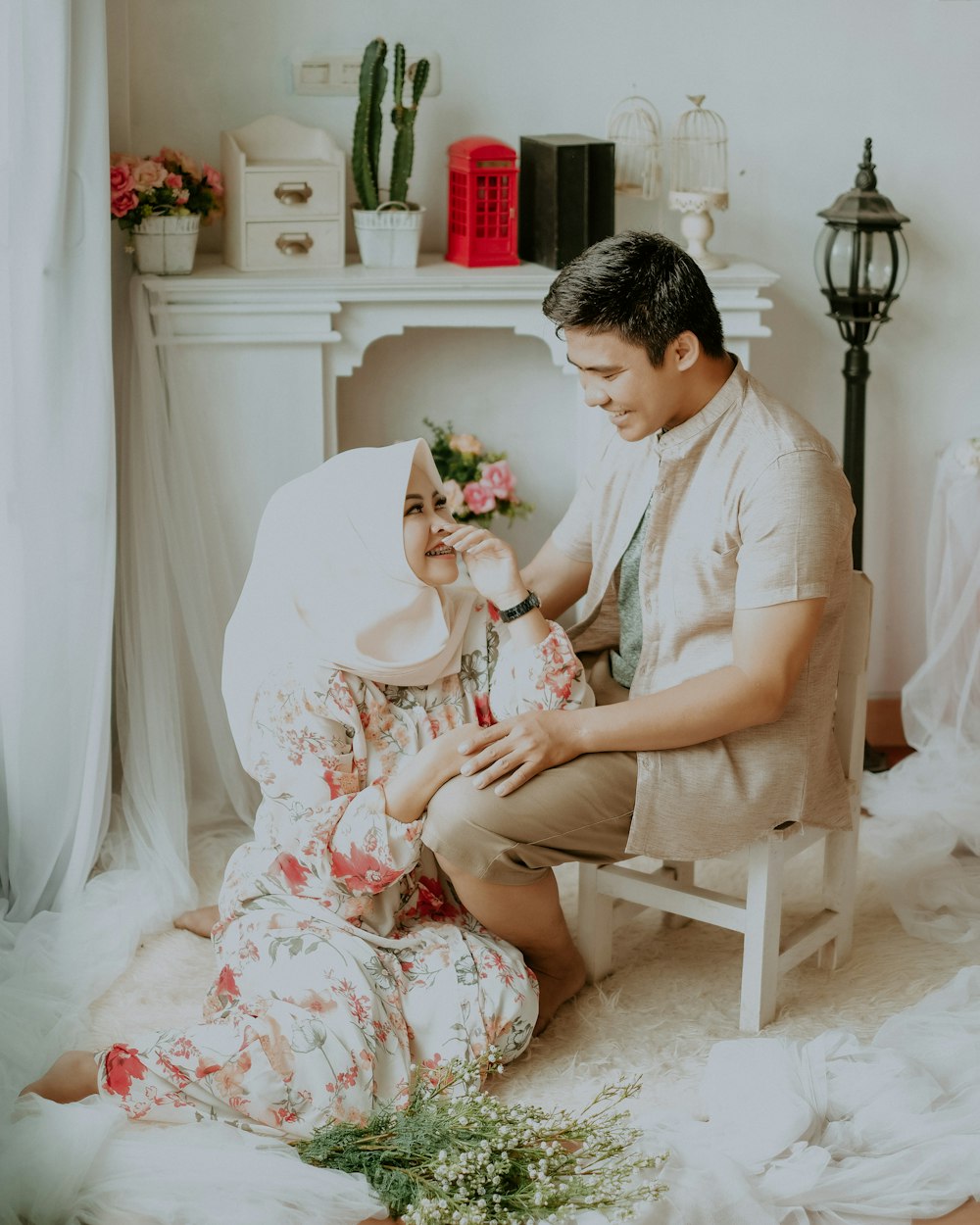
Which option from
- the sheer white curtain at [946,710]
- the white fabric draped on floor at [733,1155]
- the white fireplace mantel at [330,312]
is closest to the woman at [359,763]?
the white fabric draped on floor at [733,1155]

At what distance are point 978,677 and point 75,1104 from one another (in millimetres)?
2072

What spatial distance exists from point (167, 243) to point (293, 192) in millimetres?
283

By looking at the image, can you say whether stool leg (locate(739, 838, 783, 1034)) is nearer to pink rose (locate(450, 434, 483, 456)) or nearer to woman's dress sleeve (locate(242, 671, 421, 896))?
woman's dress sleeve (locate(242, 671, 421, 896))

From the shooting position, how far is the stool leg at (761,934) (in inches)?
89.7

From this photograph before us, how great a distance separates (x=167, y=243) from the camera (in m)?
2.85

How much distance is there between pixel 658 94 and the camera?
317cm

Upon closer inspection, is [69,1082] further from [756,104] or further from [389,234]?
[756,104]

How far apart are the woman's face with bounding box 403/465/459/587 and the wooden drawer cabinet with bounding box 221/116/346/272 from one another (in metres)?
0.97

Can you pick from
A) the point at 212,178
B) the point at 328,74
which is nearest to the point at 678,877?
the point at 212,178

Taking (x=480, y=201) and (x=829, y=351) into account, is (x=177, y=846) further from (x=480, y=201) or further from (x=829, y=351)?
(x=829, y=351)

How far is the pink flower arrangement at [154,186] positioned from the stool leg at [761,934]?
1.65m

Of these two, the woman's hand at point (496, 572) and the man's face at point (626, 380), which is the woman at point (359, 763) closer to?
the woman's hand at point (496, 572)

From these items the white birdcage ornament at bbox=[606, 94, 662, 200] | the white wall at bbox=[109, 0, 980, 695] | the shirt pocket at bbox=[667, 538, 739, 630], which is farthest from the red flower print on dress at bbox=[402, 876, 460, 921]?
the white birdcage ornament at bbox=[606, 94, 662, 200]

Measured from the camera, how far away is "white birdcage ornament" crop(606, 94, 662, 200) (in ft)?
10.2
